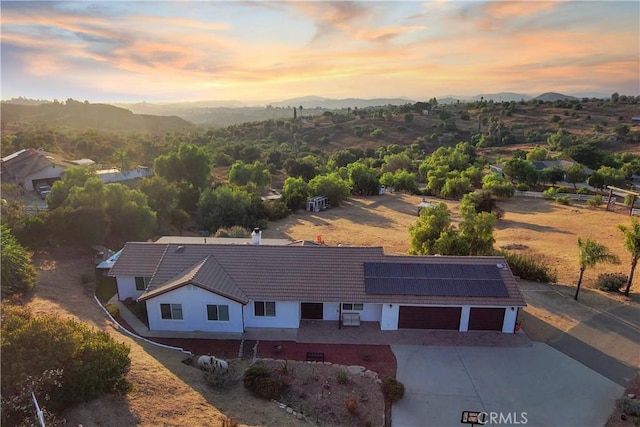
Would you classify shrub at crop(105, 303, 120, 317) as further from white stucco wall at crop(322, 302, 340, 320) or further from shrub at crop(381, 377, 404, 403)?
shrub at crop(381, 377, 404, 403)

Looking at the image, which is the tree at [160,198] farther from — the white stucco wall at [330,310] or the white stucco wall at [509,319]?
the white stucco wall at [509,319]

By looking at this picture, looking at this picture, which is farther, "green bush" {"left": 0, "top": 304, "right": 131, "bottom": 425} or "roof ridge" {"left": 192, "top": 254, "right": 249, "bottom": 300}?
"roof ridge" {"left": 192, "top": 254, "right": 249, "bottom": 300}

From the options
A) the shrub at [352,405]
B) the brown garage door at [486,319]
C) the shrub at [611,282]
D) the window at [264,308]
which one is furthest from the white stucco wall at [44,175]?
the shrub at [611,282]

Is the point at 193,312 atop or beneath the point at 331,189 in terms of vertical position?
atop

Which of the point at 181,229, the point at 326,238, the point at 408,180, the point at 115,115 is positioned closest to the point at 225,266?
the point at 326,238

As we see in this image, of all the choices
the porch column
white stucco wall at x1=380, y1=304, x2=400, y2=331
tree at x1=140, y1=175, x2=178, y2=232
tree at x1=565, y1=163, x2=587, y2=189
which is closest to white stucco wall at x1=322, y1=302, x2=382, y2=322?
white stucco wall at x1=380, y1=304, x2=400, y2=331

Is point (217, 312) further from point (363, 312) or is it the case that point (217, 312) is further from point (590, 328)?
point (590, 328)

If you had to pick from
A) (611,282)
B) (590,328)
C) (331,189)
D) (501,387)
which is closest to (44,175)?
(331,189)
